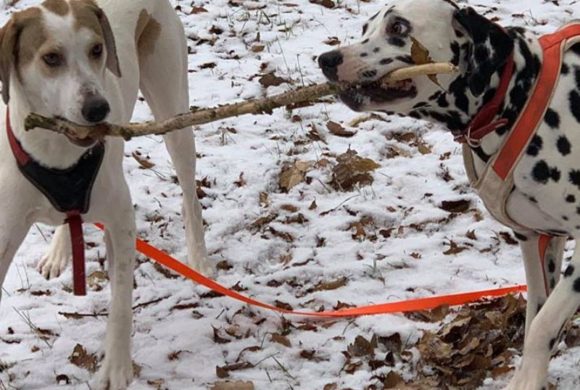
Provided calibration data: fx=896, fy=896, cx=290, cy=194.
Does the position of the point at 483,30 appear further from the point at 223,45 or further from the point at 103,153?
the point at 223,45

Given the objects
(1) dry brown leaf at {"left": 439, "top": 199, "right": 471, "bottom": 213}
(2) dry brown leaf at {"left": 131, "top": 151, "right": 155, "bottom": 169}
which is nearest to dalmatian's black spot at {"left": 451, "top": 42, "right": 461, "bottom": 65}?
(1) dry brown leaf at {"left": 439, "top": 199, "right": 471, "bottom": 213}

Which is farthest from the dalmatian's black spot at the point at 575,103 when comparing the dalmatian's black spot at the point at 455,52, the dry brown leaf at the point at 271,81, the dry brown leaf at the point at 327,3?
the dry brown leaf at the point at 327,3

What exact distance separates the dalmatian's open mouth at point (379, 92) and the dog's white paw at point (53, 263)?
226 centimetres

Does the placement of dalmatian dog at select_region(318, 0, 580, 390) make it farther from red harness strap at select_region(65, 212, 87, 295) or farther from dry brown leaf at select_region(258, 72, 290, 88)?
dry brown leaf at select_region(258, 72, 290, 88)

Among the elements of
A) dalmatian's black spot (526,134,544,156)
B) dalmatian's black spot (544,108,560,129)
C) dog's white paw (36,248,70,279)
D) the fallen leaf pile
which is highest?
dalmatian's black spot (544,108,560,129)

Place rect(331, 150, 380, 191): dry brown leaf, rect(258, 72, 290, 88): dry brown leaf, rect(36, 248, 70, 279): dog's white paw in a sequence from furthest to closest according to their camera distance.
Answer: rect(258, 72, 290, 88): dry brown leaf → rect(331, 150, 380, 191): dry brown leaf → rect(36, 248, 70, 279): dog's white paw

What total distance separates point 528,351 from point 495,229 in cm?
182

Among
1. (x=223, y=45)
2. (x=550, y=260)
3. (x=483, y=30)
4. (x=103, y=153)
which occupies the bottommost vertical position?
(x=223, y=45)

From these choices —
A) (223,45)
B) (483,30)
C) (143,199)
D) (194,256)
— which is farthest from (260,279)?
(223,45)

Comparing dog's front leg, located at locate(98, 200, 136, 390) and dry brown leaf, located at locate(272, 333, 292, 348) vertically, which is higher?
dog's front leg, located at locate(98, 200, 136, 390)

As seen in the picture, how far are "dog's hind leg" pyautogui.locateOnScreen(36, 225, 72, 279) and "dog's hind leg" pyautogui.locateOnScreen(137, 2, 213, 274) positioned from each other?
2.29 feet

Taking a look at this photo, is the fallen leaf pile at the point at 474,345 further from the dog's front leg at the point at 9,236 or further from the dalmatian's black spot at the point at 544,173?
the dog's front leg at the point at 9,236

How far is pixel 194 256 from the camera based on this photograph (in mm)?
5219

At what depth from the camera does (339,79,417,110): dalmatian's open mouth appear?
3.55 metres
